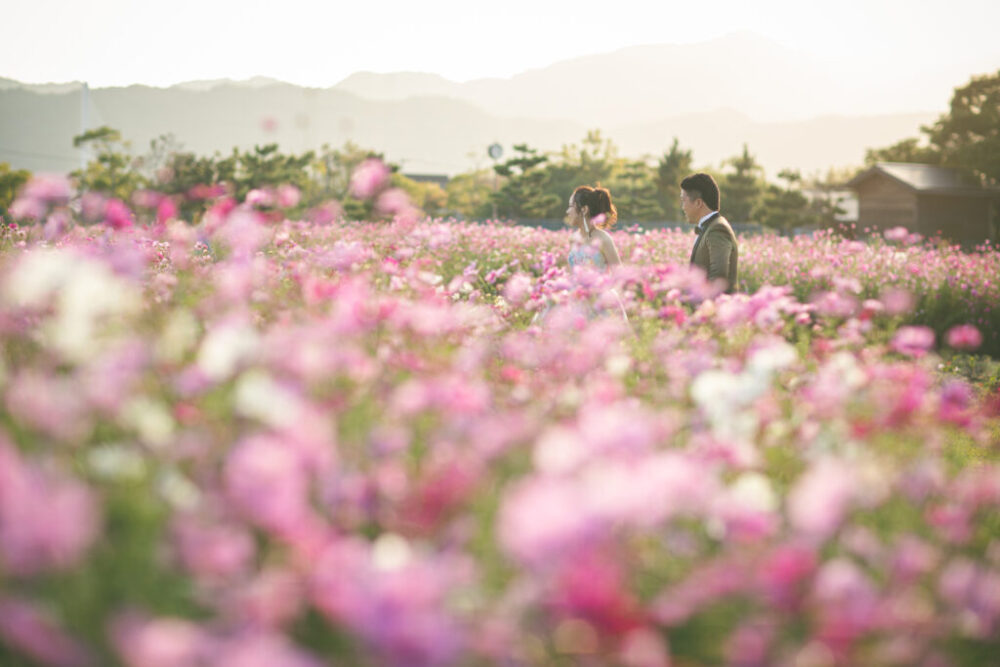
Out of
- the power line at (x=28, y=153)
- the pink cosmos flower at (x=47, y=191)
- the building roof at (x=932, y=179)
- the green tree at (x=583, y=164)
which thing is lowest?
the pink cosmos flower at (x=47, y=191)

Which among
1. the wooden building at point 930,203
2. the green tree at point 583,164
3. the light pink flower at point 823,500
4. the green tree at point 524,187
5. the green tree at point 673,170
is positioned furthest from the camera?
the green tree at point 583,164

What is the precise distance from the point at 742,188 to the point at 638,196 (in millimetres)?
5729

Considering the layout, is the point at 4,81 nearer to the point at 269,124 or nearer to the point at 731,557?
the point at 269,124

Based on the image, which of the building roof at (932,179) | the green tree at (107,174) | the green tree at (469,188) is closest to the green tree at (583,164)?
the green tree at (469,188)

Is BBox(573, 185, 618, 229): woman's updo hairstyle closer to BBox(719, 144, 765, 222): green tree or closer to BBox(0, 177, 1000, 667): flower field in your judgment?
BBox(0, 177, 1000, 667): flower field

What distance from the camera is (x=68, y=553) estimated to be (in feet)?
3.61

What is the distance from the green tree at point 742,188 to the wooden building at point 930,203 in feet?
32.4

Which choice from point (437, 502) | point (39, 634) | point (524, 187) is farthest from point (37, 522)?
point (524, 187)

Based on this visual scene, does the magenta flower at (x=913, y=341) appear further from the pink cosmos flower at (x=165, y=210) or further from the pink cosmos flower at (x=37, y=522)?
the pink cosmos flower at (x=165, y=210)

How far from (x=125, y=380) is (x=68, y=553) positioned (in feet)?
2.28

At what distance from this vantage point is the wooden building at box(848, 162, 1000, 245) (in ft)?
94.5

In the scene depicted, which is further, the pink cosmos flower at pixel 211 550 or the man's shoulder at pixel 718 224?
the man's shoulder at pixel 718 224

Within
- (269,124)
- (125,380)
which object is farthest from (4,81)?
(125,380)

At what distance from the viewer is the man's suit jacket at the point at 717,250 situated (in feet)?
18.0
